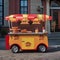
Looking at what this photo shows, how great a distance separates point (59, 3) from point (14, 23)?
14.6 meters

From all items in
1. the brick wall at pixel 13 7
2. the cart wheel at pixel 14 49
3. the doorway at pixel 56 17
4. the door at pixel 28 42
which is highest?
the brick wall at pixel 13 7

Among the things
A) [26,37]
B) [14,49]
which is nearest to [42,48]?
[26,37]

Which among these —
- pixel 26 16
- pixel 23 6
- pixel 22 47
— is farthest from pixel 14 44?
pixel 23 6

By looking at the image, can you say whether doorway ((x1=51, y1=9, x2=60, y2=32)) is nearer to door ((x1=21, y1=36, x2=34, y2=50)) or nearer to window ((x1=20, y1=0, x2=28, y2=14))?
window ((x1=20, y1=0, x2=28, y2=14))

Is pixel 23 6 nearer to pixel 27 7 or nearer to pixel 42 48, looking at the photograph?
pixel 27 7

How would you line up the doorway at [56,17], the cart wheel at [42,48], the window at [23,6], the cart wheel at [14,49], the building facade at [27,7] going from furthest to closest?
the doorway at [56,17] → the window at [23,6] → the building facade at [27,7] → the cart wheel at [42,48] → the cart wheel at [14,49]

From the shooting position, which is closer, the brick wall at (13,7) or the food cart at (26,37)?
the food cart at (26,37)

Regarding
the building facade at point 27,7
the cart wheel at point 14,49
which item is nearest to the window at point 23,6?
the building facade at point 27,7

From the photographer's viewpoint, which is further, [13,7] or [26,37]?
[13,7]

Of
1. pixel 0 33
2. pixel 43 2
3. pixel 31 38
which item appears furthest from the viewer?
pixel 43 2

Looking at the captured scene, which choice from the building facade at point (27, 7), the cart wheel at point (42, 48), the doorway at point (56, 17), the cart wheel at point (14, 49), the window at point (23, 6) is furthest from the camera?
the doorway at point (56, 17)

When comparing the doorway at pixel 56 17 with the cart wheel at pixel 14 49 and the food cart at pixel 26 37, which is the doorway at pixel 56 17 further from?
the cart wheel at pixel 14 49

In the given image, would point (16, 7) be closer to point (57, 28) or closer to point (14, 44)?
point (57, 28)

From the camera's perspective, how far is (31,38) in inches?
720
